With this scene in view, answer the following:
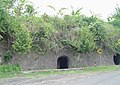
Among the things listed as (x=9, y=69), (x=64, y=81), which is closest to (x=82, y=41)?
(x=9, y=69)

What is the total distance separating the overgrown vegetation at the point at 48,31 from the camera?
2619 centimetres

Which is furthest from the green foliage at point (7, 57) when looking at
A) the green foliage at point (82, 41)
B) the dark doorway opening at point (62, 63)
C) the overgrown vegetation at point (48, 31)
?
the dark doorway opening at point (62, 63)

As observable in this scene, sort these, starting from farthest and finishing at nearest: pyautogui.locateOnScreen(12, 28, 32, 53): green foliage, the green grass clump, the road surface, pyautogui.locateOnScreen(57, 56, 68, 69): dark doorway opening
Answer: pyautogui.locateOnScreen(57, 56, 68, 69): dark doorway opening → pyautogui.locateOnScreen(12, 28, 32, 53): green foliage → the green grass clump → the road surface

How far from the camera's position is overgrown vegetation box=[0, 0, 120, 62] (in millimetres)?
26188

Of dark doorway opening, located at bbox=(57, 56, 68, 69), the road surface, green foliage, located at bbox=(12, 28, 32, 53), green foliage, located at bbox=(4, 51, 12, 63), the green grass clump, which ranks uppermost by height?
green foliage, located at bbox=(12, 28, 32, 53)

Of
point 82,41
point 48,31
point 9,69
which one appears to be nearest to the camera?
point 9,69

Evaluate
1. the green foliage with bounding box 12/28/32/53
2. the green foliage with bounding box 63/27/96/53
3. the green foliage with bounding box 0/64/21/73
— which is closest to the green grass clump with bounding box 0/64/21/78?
the green foliage with bounding box 0/64/21/73

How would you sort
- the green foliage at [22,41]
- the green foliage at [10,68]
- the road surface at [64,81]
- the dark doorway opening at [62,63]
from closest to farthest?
the road surface at [64,81] < the green foliage at [10,68] < the green foliage at [22,41] < the dark doorway opening at [62,63]

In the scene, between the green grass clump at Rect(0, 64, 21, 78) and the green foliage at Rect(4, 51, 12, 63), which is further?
the green foliage at Rect(4, 51, 12, 63)

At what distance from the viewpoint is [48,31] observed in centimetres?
2964

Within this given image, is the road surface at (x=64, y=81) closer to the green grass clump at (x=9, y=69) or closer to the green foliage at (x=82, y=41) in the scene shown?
the green grass clump at (x=9, y=69)

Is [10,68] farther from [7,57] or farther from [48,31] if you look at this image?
[48,31]

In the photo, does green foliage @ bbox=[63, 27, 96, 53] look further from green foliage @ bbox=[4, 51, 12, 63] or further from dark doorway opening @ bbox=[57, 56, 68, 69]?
green foliage @ bbox=[4, 51, 12, 63]

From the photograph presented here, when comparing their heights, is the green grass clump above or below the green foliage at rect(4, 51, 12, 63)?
below
